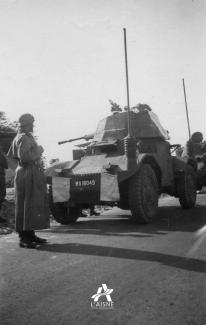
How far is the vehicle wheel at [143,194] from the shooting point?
21.1 ft

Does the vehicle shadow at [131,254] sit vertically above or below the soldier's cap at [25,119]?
below

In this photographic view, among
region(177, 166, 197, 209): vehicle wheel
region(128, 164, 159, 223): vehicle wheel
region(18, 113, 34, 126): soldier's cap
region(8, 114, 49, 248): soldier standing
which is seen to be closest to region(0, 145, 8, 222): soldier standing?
region(128, 164, 159, 223): vehicle wheel

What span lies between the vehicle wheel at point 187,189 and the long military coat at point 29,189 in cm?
434

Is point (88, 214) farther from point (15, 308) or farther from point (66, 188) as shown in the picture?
point (15, 308)

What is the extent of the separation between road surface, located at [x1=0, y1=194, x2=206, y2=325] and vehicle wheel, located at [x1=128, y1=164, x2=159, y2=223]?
75 centimetres

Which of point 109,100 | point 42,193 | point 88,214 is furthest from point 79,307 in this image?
point 109,100

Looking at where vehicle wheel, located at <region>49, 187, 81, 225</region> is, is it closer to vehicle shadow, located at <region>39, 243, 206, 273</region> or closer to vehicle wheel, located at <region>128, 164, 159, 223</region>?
vehicle wheel, located at <region>128, 164, 159, 223</region>

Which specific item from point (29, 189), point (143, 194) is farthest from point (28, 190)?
point (143, 194)

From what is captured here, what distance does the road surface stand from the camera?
2.60 m

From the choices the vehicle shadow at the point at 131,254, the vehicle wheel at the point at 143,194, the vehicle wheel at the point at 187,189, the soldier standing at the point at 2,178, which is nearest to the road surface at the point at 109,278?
the vehicle shadow at the point at 131,254

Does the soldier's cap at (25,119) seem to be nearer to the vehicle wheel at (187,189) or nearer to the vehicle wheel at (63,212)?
the vehicle wheel at (63,212)

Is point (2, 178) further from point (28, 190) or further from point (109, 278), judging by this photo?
point (109, 278)

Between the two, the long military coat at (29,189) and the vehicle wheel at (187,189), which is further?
the vehicle wheel at (187,189)

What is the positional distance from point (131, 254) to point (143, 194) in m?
2.43
